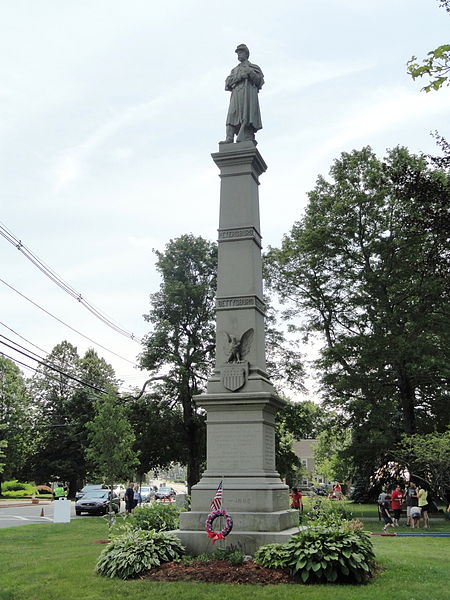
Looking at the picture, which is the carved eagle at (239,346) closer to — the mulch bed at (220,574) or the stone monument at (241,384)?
the stone monument at (241,384)

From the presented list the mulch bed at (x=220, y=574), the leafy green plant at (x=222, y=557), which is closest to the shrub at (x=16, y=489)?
the leafy green plant at (x=222, y=557)

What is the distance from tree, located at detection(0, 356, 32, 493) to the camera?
58.0 metres

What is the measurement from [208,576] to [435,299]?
22.4 m

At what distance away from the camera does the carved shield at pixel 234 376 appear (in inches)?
479

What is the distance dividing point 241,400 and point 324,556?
136 inches

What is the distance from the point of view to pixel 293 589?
28.0 feet

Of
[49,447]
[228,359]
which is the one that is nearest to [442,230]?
[228,359]

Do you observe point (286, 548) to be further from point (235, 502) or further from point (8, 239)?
point (8, 239)

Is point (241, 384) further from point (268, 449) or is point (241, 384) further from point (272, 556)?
point (272, 556)

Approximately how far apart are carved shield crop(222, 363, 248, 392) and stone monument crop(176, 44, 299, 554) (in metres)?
0.02

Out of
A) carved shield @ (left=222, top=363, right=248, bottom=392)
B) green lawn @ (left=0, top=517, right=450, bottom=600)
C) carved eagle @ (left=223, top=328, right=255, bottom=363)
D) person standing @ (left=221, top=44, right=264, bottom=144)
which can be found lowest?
green lawn @ (left=0, top=517, right=450, bottom=600)

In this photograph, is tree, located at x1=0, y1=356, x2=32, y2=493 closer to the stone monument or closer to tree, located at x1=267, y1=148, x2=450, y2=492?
tree, located at x1=267, y1=148, x2=450, y2=492

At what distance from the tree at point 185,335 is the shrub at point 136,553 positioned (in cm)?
2321

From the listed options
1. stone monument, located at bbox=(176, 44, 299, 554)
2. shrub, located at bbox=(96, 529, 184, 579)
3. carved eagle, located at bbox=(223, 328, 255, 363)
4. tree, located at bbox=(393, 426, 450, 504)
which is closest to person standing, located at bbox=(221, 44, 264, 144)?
stone monument, located at bbox=(176, 44, 299, 554)
